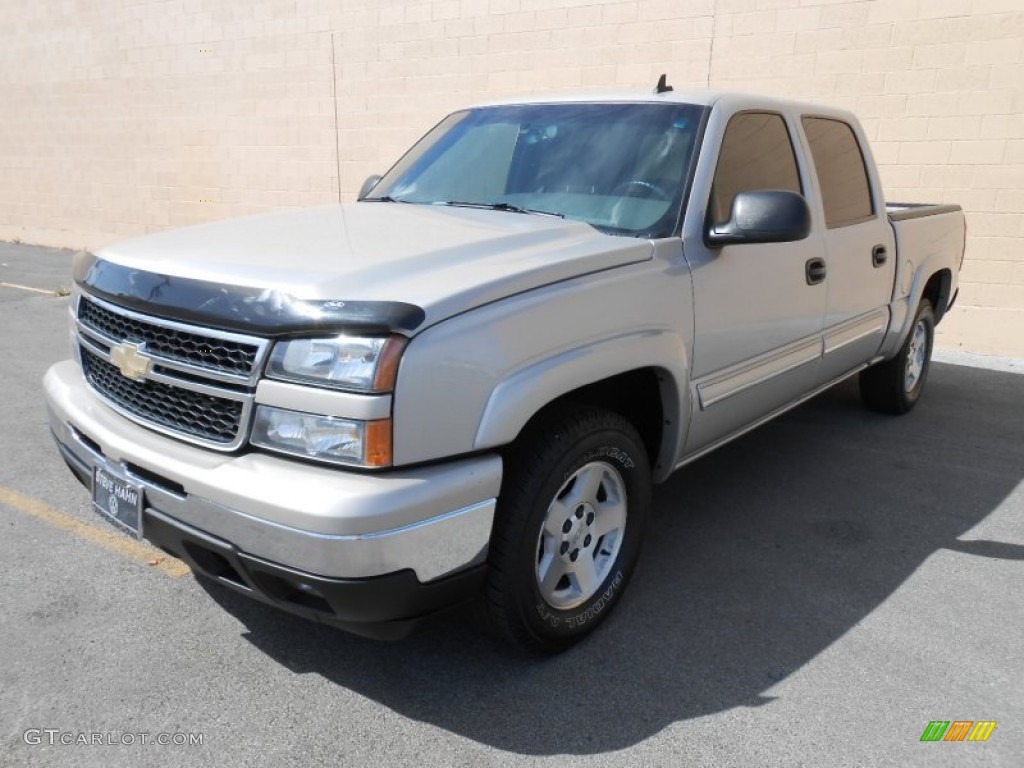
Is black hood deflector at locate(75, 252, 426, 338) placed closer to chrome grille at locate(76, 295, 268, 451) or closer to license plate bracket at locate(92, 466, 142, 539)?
chrome grille at locate(76, 295, 268, 451)

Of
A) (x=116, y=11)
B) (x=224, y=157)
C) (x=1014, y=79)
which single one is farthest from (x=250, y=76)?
(x=1014, y=79)

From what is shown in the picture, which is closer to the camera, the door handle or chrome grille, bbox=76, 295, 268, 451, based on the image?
chrome grille, bbox=76, 295, 268, 451

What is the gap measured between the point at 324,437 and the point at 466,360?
1.40 feet

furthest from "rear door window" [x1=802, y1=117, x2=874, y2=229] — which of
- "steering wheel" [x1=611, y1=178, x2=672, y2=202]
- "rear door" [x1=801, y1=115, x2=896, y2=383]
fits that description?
"steering wheel" [x1=611, y1=178, x2=672, y2=202]

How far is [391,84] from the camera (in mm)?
11023

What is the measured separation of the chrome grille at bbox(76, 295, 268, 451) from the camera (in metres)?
2.40

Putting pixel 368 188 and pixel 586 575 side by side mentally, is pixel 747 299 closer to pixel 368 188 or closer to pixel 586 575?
pixel 586 575

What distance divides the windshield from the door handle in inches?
36.4

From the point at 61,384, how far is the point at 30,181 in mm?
15640

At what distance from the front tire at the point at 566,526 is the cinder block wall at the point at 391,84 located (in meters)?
6.03

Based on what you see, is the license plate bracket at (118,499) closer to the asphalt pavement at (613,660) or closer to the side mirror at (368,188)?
the asphalt pavement at (613,660)

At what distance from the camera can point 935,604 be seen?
3441 mm

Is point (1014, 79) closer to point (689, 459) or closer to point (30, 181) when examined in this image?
point (689, 459)

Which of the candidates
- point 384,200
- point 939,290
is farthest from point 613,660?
point 939,290
